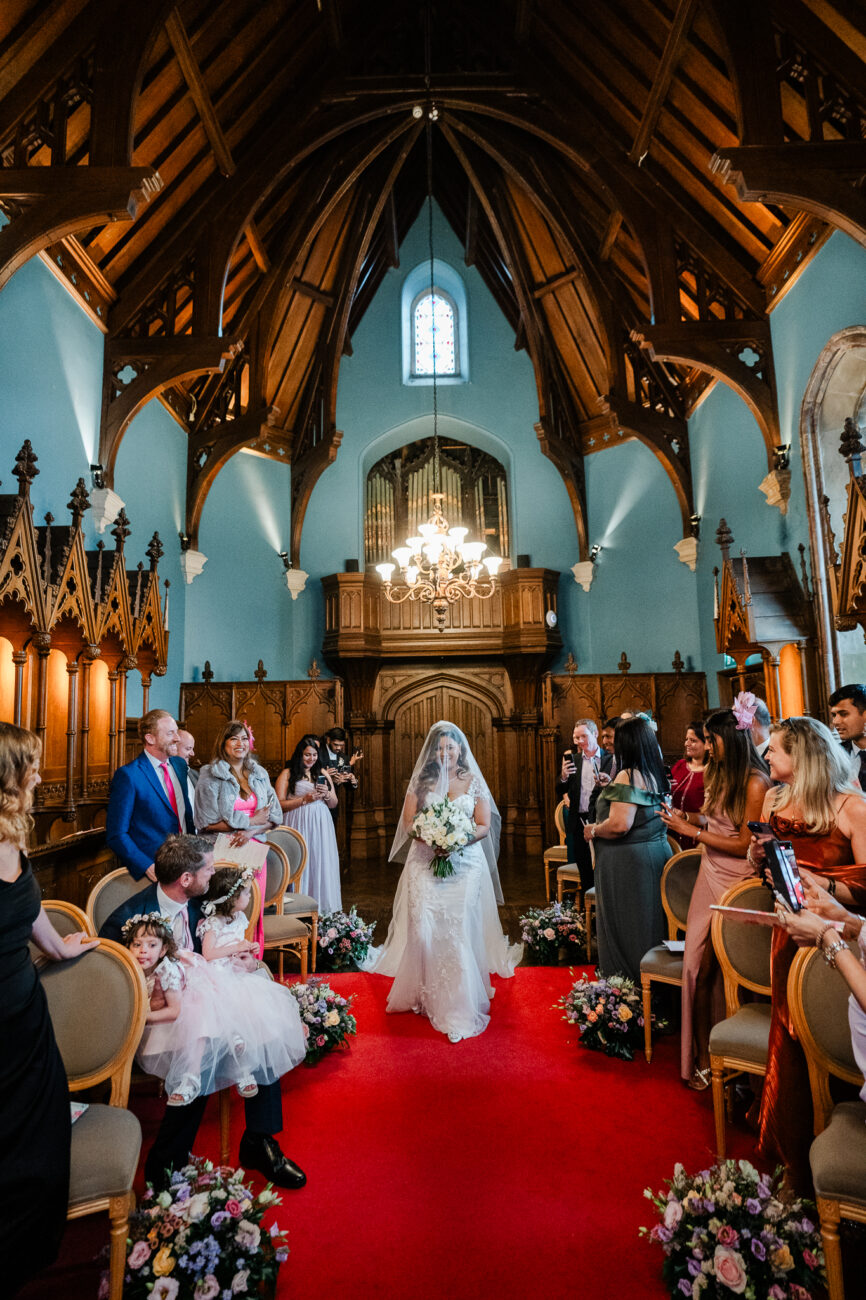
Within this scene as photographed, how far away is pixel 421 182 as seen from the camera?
11.7 meters

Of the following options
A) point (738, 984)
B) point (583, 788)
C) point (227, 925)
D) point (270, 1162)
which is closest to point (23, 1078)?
point (227, 925)

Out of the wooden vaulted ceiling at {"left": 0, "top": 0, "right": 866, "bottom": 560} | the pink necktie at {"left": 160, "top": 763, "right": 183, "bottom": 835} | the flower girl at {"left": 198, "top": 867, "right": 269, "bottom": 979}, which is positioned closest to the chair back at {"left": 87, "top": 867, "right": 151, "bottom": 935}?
the pink necktie at {"left": 160, "top": 763, "right": 183, "bottom": 835}

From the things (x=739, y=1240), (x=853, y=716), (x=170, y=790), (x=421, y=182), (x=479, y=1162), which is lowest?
(x=479, y=1162)

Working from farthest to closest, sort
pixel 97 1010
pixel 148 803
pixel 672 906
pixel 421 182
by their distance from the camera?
pixel 421 182
pixel 148 803
pixel 672 906
pixel 97 1010

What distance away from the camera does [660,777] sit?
13.6 ft

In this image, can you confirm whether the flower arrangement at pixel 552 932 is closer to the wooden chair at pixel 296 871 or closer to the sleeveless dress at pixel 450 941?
the sleeveless dress at pixel 450 941

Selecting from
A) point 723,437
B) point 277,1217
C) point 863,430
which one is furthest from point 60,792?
point 723,437

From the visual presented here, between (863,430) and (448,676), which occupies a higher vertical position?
(863,430)

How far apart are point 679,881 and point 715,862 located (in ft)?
1.49

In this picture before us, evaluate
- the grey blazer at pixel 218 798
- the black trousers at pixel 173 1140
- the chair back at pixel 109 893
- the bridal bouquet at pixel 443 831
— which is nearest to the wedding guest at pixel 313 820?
the grey blazer at pixel 218 798

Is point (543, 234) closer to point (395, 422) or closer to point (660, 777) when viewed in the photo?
point (395, 422)

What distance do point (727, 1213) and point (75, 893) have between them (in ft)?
15.4

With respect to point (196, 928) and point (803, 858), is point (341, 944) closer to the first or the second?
point (196, 928)

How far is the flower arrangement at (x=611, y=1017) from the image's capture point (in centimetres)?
379
